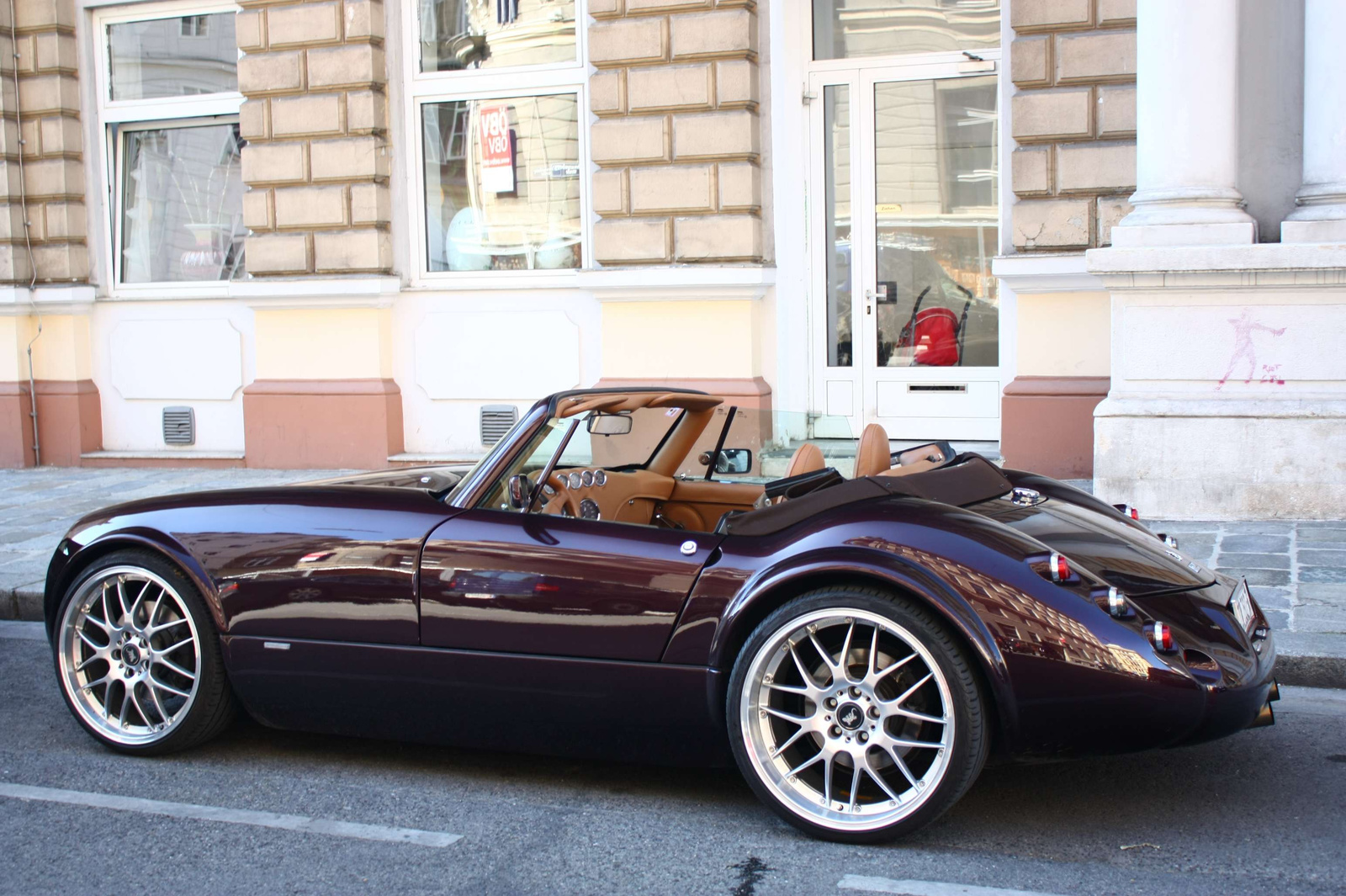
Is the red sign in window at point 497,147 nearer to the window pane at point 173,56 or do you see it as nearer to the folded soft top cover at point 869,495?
the window pane at point 173,56

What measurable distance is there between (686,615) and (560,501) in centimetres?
65

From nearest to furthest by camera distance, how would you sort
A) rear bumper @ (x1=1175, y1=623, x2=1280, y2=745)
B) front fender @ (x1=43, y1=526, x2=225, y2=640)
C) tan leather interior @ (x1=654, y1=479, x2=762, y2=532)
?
1. rear bumper @ (x1=1175, y1=623, x2=1280, y2=745)
2. front fender @ (x1=43, y1=526, x2=225, y2=640)
3. tan leather interior @ (x1=654, y1=479, x2=762, y2=532)

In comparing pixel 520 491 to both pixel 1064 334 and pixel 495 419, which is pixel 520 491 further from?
pixel 495 419

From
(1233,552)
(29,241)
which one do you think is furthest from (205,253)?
(1233,552)

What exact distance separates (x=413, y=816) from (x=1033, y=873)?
1686 mm

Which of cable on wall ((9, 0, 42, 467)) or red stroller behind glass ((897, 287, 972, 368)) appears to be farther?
cable on wall ((9, 0, 42, 467))

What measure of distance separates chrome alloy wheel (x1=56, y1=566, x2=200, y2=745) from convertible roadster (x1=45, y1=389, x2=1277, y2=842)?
0.03 ft

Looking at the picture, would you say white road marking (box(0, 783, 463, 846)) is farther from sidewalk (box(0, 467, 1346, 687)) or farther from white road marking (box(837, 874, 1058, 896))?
sidewalk (box(0, 467, 1346, 687))

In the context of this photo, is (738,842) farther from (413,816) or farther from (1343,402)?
(1343,402)

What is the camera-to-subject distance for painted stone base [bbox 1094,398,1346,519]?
24.6 ft

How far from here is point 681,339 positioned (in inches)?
398

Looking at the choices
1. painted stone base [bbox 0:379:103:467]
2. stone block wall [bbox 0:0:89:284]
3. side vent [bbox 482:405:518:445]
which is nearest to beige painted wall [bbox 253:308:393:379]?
side vent [bbox 482:405:518:445]

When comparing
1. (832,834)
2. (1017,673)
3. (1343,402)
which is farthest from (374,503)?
(1343,402)

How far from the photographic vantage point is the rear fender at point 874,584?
3.28 meters
